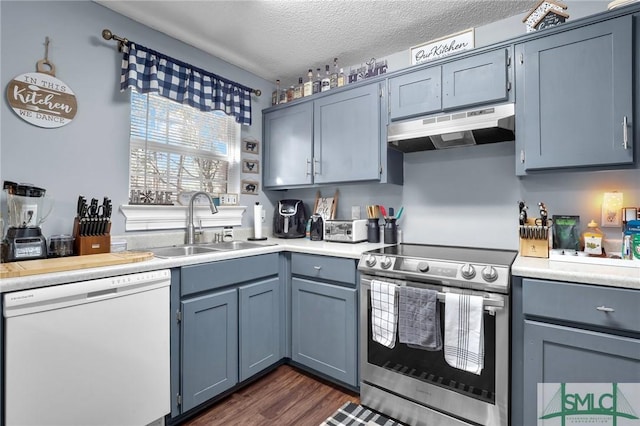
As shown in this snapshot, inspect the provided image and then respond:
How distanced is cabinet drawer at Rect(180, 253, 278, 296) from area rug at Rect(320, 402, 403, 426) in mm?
949

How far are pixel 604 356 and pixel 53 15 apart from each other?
3.16m

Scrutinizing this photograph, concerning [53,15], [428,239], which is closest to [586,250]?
[428,239]

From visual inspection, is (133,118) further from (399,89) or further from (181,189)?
(399,89)

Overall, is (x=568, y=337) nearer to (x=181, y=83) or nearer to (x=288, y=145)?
(x=288, y=145)

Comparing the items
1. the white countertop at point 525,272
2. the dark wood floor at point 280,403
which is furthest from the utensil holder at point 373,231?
the dark wood floor at point 280,403

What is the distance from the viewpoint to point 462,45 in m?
1.96

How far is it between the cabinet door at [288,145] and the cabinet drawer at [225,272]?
830 mm

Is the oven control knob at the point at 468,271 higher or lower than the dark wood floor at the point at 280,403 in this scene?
higher

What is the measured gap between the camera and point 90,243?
1.66 metres

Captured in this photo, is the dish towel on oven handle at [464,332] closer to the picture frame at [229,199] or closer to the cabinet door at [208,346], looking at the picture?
the cabinet door at [208,346]

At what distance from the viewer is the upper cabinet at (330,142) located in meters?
2.22

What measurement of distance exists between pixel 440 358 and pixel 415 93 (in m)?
1.62

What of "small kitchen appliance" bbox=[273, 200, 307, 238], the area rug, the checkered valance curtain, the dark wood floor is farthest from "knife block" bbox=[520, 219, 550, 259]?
the checkered valance curtain

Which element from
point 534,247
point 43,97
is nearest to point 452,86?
point 534,247
